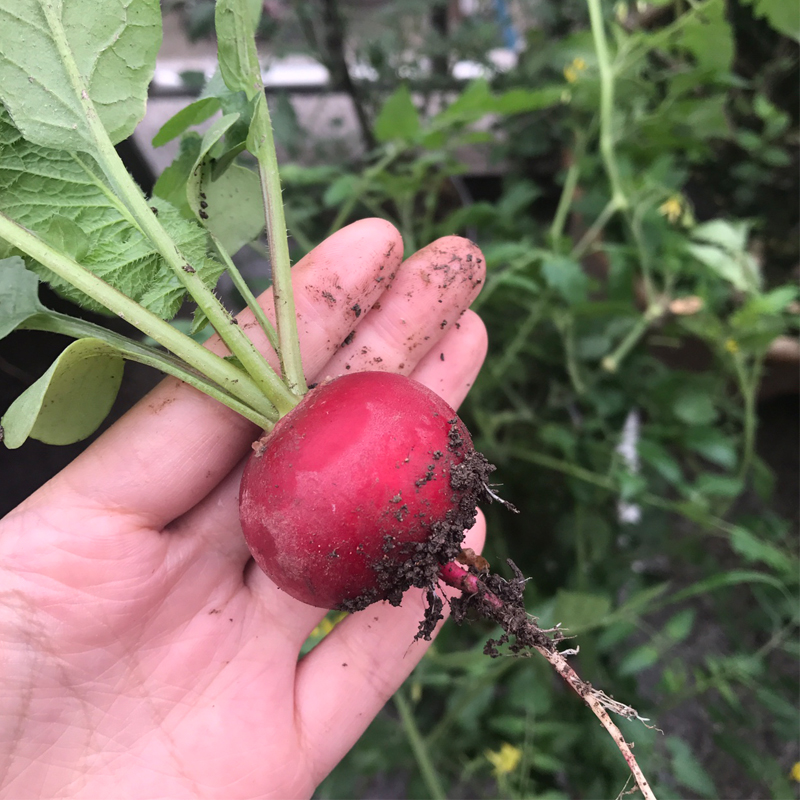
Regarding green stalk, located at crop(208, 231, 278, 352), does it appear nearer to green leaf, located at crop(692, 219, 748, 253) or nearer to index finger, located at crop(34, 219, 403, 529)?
A: index finger, located at crop(34, 219, 403, 529)

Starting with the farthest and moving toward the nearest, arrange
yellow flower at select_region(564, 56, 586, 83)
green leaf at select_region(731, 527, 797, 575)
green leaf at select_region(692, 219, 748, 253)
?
1. yellow flower at select_region(564, 56, 586, 83)
2. green leaf at select_region(692, 219, 748, 253)
3. green leaf at select_region(731, 527, 797, 575)

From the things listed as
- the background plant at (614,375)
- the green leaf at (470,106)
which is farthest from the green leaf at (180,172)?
the green leaf at (470,106)

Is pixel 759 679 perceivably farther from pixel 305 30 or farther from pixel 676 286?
pixel 305 30

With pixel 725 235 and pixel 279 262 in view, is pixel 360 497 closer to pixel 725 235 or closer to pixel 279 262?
pixel 279 262

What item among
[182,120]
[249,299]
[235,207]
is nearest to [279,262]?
[249,299]

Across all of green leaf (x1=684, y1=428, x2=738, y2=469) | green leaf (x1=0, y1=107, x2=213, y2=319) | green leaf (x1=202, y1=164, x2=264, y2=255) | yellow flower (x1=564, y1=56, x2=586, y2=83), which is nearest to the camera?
green leaf (x1=0, y1=107, x2=213, y2=319)

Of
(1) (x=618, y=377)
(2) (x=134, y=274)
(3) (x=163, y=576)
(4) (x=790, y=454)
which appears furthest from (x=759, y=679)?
(2) (x=134, y=274)

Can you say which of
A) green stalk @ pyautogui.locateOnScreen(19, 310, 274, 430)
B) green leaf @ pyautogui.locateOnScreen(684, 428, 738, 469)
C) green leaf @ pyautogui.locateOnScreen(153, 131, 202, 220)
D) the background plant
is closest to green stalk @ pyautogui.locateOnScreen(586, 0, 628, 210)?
the background plant
